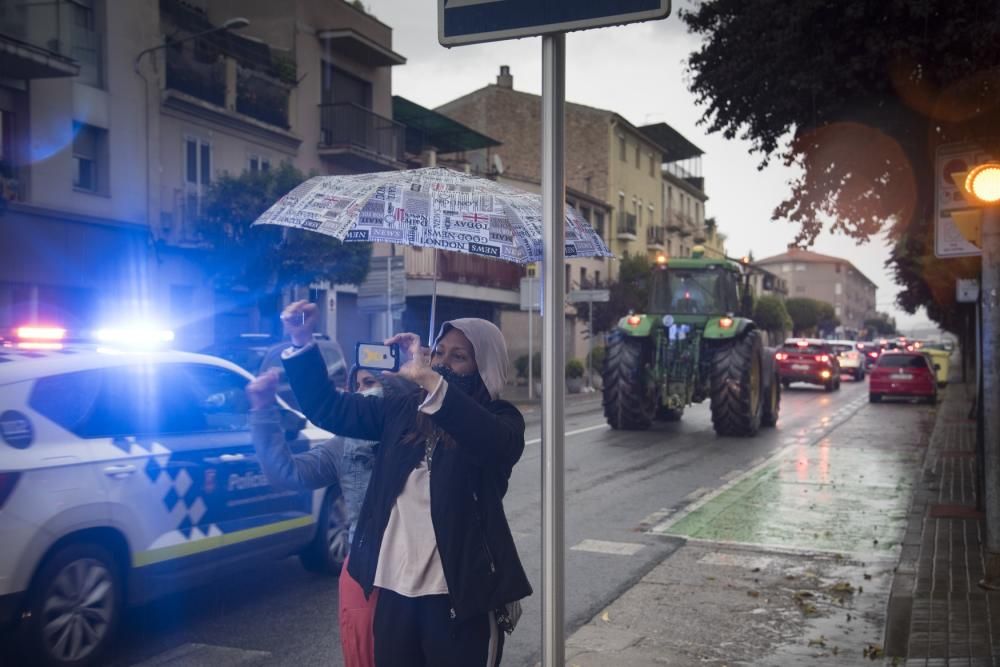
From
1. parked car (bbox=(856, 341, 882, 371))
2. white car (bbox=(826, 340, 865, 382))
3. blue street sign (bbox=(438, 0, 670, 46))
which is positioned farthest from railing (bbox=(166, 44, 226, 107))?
parked car (bbox=(856, 341, 882, 371))

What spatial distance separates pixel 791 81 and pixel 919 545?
4399 mm

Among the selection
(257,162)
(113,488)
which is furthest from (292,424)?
(257,162)

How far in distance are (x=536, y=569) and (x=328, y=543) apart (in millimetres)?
1723

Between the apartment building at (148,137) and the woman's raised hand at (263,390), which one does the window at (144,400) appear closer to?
the woman's raised hand at (263,390)

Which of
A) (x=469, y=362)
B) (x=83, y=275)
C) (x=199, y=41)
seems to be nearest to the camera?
(x=469, y=362)

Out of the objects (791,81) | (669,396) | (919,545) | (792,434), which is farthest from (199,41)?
(919,545)

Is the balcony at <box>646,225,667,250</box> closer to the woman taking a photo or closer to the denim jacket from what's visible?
the denim jacket

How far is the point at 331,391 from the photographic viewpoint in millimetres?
3193

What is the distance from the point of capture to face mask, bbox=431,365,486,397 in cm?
305

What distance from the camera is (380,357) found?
3.75m

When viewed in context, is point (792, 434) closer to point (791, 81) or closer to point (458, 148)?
point (791, 81)

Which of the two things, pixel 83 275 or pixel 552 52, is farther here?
pixel 83 275

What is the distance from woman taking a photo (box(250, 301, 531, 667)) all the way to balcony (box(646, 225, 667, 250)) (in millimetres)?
54757

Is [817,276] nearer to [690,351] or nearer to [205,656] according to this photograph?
[690,351]
